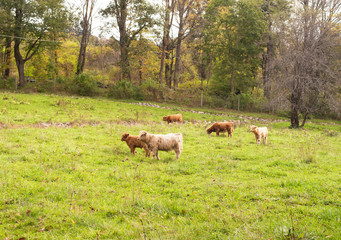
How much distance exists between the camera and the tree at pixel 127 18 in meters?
39.8

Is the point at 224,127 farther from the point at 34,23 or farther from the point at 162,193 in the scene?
the point at 34,23

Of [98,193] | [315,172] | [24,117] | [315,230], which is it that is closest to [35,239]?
[98,193]

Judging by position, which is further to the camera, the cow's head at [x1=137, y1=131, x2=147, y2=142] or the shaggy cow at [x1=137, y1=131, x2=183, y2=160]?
the cow's head at [x1=137, y1=131, x2=147, y2=142]

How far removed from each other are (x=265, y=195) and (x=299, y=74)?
19.0 m

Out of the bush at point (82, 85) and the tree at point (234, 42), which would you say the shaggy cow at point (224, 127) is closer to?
the tree at point (234, 42)

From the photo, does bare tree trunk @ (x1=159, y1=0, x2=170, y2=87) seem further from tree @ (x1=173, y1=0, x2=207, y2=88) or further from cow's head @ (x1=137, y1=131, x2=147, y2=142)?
cow's head @ (x1=137, y1=131, x2=147, y2=142)

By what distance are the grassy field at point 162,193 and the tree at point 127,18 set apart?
30847 mm

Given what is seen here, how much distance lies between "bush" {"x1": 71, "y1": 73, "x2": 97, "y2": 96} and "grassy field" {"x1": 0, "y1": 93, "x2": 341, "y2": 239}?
84.2 feet

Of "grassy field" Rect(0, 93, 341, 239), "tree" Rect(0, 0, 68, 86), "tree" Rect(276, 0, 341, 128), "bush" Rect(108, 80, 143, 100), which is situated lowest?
"grassy field" Rect(0, 93, 341, 239)

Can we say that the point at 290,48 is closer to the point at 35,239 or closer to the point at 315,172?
the point at 315,172

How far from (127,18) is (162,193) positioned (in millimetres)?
38016

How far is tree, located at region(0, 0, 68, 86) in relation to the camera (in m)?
35.7

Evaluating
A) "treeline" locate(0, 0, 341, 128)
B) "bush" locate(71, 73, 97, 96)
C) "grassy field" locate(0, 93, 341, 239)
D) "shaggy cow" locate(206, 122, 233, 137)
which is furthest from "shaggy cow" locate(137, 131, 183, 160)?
"bush" locate(71, 73, 97, 96)

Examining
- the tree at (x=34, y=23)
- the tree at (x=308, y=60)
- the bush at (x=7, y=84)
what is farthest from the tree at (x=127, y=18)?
the tree at (x=308, y=60)
